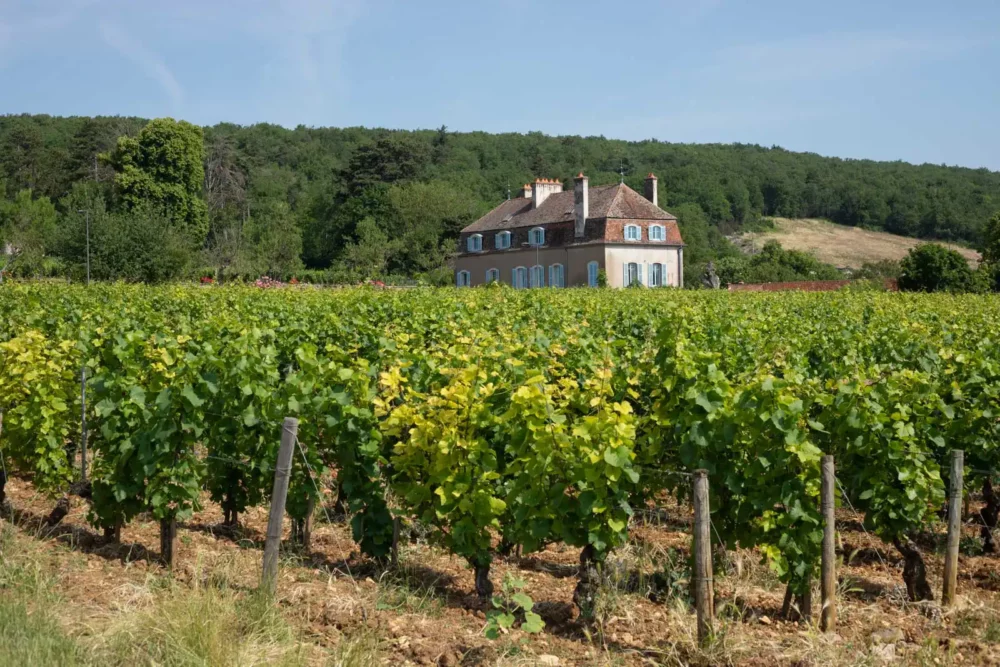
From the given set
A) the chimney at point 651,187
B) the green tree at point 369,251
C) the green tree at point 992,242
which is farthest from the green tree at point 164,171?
the green tree at point 992,242

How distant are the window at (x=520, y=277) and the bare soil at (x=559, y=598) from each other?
153 feet

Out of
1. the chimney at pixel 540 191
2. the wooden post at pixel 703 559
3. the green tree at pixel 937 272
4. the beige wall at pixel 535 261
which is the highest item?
the chimney at pixel 540 191

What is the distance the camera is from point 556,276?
5241cm

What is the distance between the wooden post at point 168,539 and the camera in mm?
6191

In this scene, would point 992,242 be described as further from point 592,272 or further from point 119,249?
point 119,249

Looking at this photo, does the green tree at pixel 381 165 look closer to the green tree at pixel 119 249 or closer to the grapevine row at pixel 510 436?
the green tree at pixel 119 249

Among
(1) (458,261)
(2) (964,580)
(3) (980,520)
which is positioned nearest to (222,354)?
(2) (964,580)

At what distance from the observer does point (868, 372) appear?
6.80 metres

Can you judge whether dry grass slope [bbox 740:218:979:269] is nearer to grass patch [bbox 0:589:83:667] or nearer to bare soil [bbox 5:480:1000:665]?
bare soil [bbox 5:480:1000:665]

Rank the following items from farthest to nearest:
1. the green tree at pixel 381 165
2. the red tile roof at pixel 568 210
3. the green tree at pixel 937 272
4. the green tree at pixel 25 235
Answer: the green tree at pixel 381 165, the red tile roof at pixel 568 210, the green tree at pixel 25 235, the green tree at pixel 937 272

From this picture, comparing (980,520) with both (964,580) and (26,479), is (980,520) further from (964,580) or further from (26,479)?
(26,479)

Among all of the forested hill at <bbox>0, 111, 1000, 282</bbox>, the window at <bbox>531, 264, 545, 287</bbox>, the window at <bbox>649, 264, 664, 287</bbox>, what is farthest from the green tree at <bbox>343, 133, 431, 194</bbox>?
the window at <bbox>649, 264, 664, 287</bbox>

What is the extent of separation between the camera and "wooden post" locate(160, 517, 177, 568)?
6.19 m

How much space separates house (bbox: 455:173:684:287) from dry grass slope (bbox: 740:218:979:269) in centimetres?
4350
